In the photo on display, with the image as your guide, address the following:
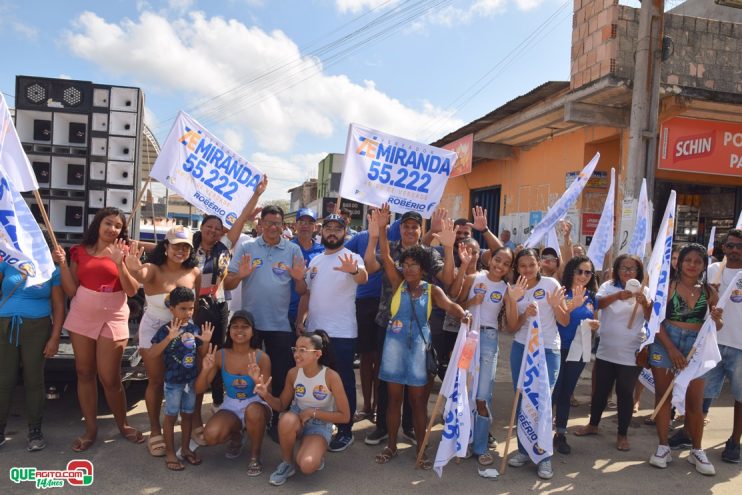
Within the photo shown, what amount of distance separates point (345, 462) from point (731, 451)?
315 centimetres

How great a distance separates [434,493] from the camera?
355cm

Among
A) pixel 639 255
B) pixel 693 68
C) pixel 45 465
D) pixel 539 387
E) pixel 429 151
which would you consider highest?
pixel 693 68

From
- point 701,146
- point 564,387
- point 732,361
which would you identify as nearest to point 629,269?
point 732,361

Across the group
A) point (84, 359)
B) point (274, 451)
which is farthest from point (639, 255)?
point (84, 359)

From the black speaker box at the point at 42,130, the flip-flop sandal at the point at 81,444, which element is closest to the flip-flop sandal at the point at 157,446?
the flip-flop sandal at the point at 81,444

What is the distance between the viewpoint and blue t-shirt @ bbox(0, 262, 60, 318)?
12.8ft

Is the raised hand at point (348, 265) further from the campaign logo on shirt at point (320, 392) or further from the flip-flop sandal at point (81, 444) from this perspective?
the flip-flop sandal at point (81, 444)

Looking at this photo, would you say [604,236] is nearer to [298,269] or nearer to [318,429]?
[298,269]

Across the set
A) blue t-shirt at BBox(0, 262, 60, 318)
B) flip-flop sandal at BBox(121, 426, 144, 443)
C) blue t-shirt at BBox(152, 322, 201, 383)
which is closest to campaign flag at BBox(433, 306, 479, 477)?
blue t-shirt at BBox(152, 322, 201, 383)

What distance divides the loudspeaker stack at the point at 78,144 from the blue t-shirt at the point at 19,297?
2106 millimetres

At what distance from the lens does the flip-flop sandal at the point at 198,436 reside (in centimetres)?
398

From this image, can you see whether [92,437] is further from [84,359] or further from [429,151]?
[429,151]

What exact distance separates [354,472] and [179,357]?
1.53 metres

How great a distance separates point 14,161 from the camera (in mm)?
3895
